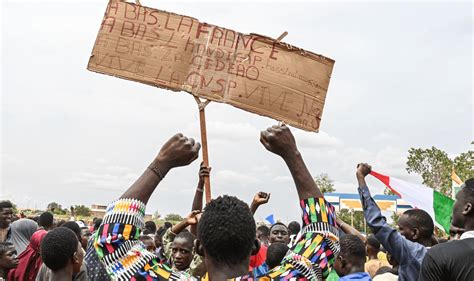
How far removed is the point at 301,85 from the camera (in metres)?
3.85

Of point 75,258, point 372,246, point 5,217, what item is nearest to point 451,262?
point 75,258

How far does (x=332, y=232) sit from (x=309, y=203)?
139 mm

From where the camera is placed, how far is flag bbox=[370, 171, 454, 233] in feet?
22.9

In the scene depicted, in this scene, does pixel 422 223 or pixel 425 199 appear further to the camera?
pixel 425 199

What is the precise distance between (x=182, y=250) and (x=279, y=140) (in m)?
3.40

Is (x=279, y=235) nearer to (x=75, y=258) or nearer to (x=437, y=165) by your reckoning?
(x=75, y=258)

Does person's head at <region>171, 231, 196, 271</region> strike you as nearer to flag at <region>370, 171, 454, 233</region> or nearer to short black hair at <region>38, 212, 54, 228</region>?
flag at <region>370, 171, 454, 233</region>

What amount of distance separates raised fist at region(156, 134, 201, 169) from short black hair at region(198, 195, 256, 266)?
0.89 feet

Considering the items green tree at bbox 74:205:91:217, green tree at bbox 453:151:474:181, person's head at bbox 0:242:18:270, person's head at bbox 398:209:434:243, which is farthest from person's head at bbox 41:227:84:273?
green tree at bbox 74:205:91:217

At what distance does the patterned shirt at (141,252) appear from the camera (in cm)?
200

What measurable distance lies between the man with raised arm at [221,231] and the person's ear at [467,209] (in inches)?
60.9

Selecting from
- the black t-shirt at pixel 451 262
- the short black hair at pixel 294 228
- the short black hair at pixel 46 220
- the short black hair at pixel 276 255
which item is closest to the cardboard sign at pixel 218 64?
the black t-shirt at pixel 451 262

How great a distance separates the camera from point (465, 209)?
339cm

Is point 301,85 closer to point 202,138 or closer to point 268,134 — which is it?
point 202,138
